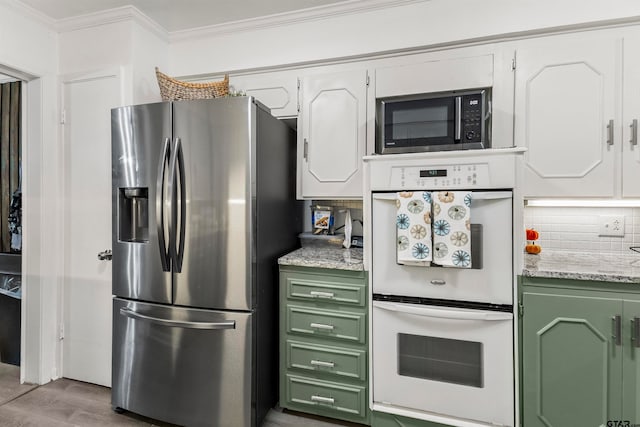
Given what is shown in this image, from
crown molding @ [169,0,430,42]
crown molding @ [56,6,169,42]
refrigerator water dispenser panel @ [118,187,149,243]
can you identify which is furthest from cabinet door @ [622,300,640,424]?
crown molding @ [56,6,169,42]

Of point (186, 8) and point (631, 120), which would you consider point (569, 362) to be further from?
point (186, 8)

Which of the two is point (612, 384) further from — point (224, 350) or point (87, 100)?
point (87, 100)

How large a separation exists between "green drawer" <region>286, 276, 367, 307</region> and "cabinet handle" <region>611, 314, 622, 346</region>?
110cm

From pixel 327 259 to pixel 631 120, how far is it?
1.78 m

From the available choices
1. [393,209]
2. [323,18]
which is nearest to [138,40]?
[323,18]

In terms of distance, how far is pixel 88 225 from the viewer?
2.26 metres

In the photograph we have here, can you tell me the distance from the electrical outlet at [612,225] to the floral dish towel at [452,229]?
1158mm

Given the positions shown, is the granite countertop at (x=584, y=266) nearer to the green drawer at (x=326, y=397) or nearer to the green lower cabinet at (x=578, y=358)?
the green lower cabinet at (x=578, y=358)

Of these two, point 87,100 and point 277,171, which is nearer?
point 277,171

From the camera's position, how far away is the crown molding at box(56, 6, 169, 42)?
2.15 meters

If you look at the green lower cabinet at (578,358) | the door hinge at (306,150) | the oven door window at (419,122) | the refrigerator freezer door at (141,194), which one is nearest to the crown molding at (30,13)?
the refrigerator freezer door at (141,194)

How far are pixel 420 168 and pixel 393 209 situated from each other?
0.81 feet

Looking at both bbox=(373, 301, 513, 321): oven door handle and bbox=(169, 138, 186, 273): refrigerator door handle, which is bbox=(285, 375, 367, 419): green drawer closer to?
bbox=(373, 301, 513, 321): oven door handle

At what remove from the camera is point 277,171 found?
2039 millimetres
